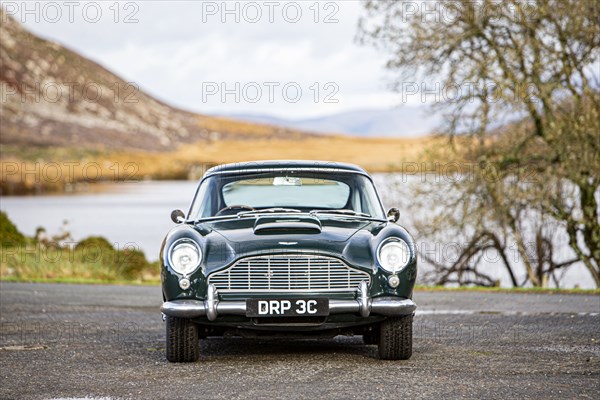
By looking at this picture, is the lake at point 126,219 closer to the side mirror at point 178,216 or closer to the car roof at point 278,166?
the car roof at point 278,166

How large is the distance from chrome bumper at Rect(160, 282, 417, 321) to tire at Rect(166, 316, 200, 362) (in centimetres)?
14

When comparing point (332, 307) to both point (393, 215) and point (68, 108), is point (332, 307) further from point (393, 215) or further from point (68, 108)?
point (68, 108)

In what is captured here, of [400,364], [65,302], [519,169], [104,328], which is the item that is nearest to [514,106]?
[519,169]

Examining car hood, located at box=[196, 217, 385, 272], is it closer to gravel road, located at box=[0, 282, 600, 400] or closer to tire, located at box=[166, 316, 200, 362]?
tire, located at box=[166, 316, 200, 362]

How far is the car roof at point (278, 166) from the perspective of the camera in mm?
9031

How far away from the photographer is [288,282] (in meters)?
7.43

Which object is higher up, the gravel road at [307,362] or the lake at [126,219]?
the lake at [126,219]

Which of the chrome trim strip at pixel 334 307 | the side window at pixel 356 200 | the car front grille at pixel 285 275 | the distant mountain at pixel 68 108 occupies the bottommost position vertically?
the chrome trim strip at pixel 334 307

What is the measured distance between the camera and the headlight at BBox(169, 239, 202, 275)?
7.59 meters

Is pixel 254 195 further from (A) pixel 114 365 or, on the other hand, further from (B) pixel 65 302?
(B) pixel 65 302

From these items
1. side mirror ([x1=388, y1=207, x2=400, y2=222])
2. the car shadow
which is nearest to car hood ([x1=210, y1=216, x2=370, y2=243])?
side mirror ([x1=388, y1=207, x2=400, y2=222])

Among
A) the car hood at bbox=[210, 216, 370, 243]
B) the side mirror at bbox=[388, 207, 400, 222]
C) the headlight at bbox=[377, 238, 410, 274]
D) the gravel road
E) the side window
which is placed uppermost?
the side window

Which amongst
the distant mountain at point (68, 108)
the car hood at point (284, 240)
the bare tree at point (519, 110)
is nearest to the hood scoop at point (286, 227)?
the car hood at point (284, 240)

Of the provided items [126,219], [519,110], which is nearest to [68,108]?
[126,219]
